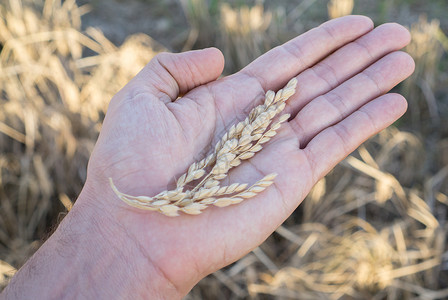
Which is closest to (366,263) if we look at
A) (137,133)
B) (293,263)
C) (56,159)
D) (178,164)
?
(293,263)

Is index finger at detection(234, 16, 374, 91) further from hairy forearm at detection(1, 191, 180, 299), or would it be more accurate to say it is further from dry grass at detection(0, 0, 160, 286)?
dry grass at detection(0, 0, 160, 286)

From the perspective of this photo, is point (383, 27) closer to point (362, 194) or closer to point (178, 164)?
point (362, 194)

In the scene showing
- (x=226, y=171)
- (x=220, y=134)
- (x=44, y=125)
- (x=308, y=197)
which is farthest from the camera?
(x=44, y=125)

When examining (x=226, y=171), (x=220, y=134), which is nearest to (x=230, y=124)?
(x=220, y=134)

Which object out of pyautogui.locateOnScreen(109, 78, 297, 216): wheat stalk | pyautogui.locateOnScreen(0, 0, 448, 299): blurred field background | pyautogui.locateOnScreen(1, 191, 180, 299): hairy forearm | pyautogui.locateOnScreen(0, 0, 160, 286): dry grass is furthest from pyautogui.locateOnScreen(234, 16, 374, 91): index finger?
pyautogui.locateOnScreen(0, 0, 160, 286): dry grass

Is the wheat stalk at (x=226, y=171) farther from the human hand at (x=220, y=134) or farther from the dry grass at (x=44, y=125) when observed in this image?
the dry grass at (x=44, y=125)

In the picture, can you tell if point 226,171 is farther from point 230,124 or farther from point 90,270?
point 90,270
